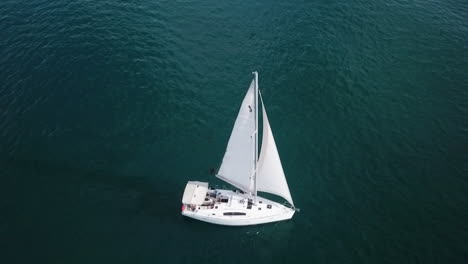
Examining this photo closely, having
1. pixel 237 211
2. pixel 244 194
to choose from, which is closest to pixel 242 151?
pixel 244 194

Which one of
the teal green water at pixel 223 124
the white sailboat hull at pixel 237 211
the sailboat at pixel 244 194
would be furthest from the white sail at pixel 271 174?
the teal green water at pixel 223 124

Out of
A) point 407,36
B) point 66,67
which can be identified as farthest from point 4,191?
point 407,36

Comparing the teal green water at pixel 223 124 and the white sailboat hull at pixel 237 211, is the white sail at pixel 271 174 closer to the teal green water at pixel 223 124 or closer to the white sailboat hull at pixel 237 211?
the white sailboat hull at pixel 237 211

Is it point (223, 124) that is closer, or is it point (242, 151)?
point (242, 151)

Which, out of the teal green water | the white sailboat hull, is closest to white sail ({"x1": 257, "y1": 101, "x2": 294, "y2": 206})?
the white sailboat hull

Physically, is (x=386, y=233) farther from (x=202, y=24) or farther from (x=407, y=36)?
(x=202, y=24)

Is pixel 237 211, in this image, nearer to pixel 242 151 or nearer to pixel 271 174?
pixel 271 174

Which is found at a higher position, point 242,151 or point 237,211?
point 242,151
